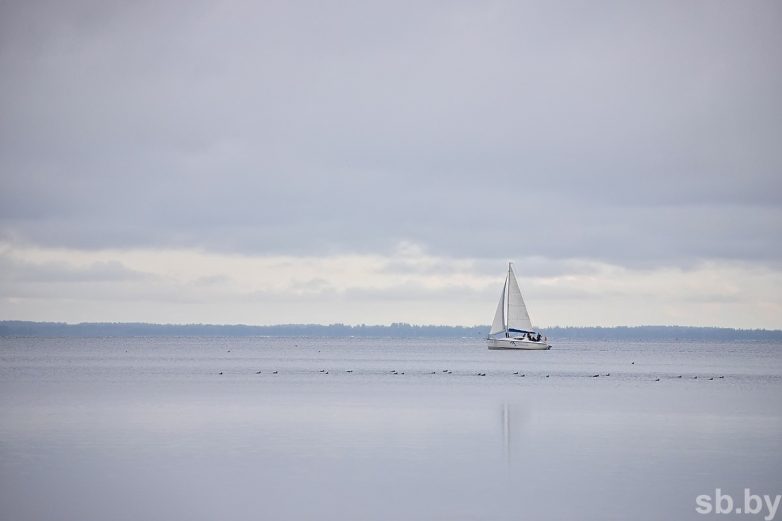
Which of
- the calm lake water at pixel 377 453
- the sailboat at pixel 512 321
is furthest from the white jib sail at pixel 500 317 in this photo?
the calm lake water at pixel 377 453

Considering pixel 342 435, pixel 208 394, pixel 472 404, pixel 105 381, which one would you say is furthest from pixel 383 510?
pixel 105 381

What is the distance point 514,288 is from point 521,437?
97245 millimetres

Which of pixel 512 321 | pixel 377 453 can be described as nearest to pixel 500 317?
pixel 512 321

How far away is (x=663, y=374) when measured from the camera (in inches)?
3880

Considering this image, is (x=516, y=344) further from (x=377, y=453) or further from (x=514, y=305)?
(x=377, y=453)

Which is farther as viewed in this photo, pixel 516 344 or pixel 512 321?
pixel 516 344

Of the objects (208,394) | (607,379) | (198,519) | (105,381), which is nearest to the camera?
(198,519)

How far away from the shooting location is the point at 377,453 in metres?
36.1

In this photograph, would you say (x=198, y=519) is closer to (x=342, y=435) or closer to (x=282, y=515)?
(x=282, y=515)

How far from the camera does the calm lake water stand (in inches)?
1054

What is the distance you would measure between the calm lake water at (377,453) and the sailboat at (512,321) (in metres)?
68.3

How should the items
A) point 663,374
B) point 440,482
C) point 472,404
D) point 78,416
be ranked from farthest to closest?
1. point 663,374
2. point 472,404
3. point 78,416
4. point 440,482

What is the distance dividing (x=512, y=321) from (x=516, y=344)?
22.0 feet

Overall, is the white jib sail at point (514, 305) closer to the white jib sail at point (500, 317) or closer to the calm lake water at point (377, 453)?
the white jib sail at point (500, 317)
